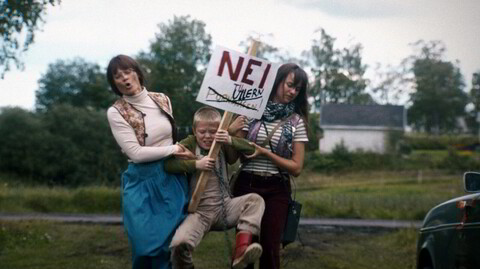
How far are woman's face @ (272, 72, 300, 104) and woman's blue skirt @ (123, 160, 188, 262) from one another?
1074 mm

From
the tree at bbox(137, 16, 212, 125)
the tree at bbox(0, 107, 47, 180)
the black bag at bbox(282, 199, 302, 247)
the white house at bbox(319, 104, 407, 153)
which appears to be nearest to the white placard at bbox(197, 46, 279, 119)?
the black bag at bbox(282, 199, 302, 247)

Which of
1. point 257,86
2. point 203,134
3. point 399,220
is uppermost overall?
point 257,86

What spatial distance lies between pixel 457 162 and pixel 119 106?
52.0 metres

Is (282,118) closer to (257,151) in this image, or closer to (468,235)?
(257,151)

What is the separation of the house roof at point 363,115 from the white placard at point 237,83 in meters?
64.1

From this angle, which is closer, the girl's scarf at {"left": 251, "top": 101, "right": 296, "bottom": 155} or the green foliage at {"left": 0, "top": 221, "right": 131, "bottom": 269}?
the girl's scarf at {"left": 251, "top": 101, "right": 296, "bottom": 155}

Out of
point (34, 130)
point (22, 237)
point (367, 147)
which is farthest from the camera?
point (367, 147)

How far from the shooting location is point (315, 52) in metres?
78.8

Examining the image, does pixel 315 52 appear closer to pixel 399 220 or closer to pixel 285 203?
pixel 399 220

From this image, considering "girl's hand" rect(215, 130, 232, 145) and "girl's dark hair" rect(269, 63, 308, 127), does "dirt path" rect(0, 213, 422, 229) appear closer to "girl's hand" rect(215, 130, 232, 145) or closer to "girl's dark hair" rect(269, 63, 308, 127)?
"girl's dark hair" rect(269, 63, 308, 127)

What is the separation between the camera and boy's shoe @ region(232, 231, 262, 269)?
18.7 feet

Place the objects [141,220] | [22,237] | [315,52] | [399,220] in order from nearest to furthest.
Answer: [141,220] → [22,237] → [399,220] → [315,52]

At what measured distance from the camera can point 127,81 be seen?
237 inches

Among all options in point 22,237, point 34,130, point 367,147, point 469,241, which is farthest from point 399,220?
point 367,147
